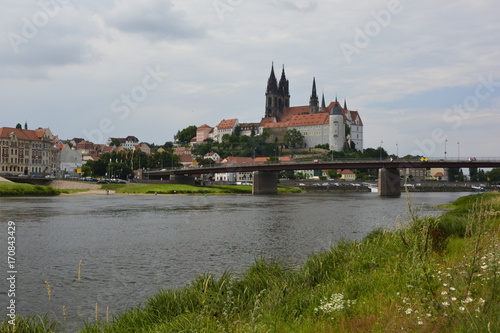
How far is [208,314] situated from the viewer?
9977 millimetres

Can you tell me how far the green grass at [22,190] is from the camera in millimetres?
80562

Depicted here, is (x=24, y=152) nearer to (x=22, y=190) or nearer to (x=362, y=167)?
(x=22, y=190)

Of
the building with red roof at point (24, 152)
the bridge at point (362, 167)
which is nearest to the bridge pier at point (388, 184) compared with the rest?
the bridge at point (362, 167)

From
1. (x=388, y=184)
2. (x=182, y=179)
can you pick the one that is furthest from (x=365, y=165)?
(x=182, y=179)

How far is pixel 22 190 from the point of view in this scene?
8438 cm

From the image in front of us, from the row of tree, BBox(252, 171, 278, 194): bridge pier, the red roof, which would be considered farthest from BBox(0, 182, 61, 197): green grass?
the red roof

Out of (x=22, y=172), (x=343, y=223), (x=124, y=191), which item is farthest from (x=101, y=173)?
(x=343, y=223)

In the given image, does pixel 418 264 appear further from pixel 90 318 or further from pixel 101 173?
pixel 101 173

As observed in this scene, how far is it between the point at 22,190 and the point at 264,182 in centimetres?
5558

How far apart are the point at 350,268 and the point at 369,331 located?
6.22 metres

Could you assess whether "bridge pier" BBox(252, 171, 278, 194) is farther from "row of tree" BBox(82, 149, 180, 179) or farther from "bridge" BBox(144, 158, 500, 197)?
"row of tree" BBox(82, 149, 180, 179)

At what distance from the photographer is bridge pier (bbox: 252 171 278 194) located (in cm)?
11812

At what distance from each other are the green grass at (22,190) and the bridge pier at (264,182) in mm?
45401

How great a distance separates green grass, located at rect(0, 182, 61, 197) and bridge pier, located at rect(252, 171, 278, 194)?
149ft
